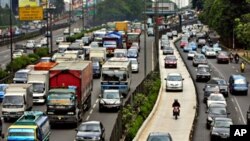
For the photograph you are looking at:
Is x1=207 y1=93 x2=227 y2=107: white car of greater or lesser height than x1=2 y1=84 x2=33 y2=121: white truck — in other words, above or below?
below

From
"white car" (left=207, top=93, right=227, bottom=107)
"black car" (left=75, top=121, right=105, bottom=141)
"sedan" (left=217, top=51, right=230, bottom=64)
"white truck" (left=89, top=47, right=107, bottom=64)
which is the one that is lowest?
"sedan" (left=217, top=51, right=230, bottom=64)

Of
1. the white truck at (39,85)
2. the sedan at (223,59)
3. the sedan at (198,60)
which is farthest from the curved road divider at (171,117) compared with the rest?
the sedan at (223,59)

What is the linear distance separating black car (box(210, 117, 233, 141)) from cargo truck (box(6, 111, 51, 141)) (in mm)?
8348

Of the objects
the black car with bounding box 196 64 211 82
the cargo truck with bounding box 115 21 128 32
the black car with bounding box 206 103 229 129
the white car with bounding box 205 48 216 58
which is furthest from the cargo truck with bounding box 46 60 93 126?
the cargo truck with bounding box 115 21 128 32

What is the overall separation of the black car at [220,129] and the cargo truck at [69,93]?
8.13 metres

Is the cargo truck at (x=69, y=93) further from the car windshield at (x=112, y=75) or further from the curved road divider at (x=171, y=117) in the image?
the curved road divider at (x=171, y=117)

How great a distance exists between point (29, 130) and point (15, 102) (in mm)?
12473

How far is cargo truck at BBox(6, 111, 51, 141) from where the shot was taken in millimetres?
31897

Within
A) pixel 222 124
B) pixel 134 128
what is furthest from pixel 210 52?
pixel 134 128

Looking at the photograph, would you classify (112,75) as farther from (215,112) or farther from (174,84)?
(215,112)

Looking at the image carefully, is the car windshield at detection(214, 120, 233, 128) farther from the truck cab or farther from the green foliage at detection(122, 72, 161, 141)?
the truck cab

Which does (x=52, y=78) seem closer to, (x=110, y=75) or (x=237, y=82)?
(x=110, y=75)

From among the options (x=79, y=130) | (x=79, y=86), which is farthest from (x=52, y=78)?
(x=79, y=130)

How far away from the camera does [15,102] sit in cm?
4425
